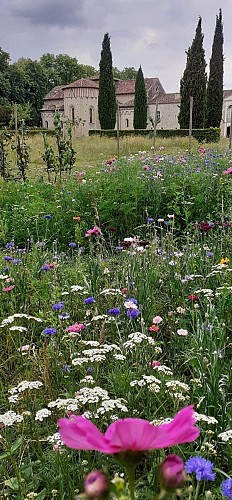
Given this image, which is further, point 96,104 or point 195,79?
point 96,104

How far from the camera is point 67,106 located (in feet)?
131

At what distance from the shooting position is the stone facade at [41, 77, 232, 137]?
38656mm

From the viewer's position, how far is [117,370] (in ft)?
6.27

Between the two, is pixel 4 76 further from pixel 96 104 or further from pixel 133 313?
pixel 133 313

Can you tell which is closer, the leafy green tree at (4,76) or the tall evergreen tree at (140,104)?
the tall evergreen tree at (140,104)

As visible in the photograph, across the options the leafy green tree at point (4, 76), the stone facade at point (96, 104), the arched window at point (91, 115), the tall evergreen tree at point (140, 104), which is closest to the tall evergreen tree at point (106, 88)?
the tall evergreen tree at point (140, 104)

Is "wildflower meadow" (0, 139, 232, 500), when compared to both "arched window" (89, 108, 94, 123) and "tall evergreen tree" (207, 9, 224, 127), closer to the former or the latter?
"tall evergreen tree" (207, 9, 224, 127)

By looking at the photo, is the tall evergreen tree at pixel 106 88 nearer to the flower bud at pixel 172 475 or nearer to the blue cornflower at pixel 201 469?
the blue cornflower at pixel 201 469

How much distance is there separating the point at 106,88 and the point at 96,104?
12324 millimetres

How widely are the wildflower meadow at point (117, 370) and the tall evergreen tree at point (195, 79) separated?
67.0 feet

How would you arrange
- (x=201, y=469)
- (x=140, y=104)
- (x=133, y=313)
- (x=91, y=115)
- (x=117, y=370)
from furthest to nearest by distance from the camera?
(x=91, y=115)
(x=140, y=104)
(x=133, y=313)
(x=117, y=370)
(x=201, y=469)

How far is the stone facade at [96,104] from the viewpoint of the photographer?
38656 mm

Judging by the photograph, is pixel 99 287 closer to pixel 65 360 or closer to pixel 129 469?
pixel 65 360

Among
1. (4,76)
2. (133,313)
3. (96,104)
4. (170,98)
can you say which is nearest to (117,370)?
(133,313)
